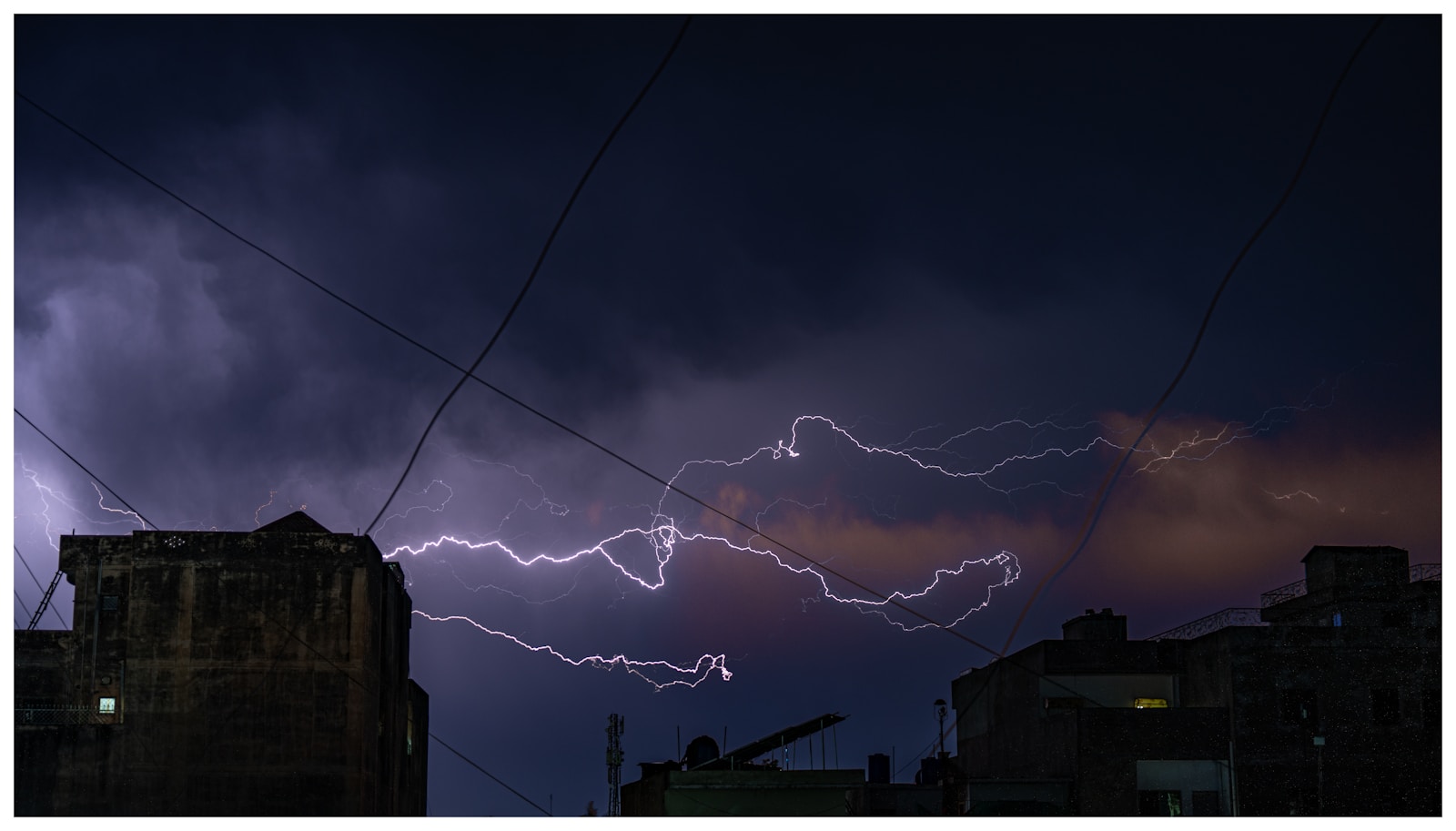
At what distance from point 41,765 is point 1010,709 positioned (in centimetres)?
2711

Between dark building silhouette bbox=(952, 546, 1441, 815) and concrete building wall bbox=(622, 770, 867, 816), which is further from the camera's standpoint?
concrete building wall bbox=(622, 770, 867, 816)

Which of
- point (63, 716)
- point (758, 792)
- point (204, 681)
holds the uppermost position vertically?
point (204, 681)

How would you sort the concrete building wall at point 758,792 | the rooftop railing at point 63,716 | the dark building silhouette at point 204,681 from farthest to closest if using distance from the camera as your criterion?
the concrete building wall at point 758,792, the rooftop railing at point 63,716, the dark building silhouette at point 204,681

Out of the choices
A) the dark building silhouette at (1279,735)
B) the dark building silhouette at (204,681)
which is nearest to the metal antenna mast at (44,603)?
the dark building silhouette at (204,681)

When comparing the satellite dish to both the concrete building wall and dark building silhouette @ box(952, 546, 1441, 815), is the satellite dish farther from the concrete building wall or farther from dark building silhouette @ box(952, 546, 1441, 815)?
dark building silhouette @ box(952, 546, 1441, 815)

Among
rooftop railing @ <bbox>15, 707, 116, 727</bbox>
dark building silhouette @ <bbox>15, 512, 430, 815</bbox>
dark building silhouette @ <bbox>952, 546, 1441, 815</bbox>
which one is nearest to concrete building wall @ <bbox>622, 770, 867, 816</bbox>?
dark building silhouette @ <bbox>952, 546, 1441, 815</bbox>

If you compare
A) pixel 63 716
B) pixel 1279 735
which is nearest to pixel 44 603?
pixel 63 716

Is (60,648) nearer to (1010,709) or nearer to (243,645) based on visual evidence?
(243,645)

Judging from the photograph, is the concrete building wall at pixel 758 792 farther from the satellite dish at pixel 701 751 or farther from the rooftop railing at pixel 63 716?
the rooftop railing at pixel 63 716

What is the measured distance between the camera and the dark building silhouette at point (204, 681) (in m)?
33.0

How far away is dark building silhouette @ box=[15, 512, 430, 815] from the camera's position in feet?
108

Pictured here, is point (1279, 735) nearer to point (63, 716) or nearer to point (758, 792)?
point (758, 792)

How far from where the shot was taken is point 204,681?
112ft

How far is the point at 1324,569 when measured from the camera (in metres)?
38.6
